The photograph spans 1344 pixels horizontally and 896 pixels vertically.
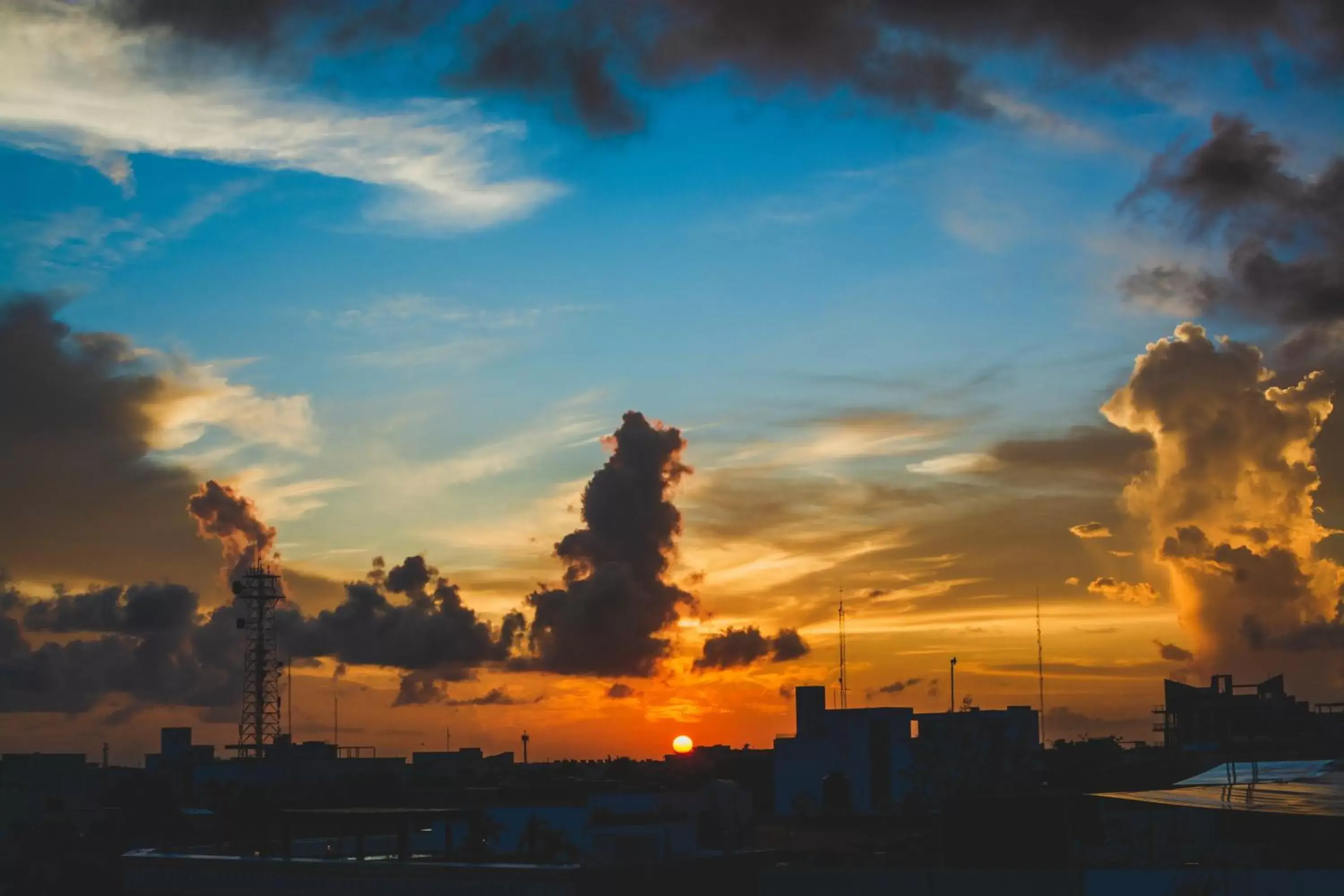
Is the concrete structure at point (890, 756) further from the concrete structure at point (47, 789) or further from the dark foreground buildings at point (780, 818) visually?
the concrete structure at point (47, 789)

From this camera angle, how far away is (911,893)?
175 ft

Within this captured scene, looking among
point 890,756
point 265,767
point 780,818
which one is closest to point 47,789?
point 265,767

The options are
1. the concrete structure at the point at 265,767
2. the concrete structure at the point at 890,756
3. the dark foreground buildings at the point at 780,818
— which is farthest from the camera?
the concrete structure at the point at 265,767

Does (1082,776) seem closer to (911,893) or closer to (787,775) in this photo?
(787,775)

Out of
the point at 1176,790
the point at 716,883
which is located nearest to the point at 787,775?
the point at 1176,790

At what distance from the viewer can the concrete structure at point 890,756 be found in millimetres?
→ 122625

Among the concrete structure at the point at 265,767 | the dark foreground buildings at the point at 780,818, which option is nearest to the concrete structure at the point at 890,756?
the dark foreground buildings at the point at 780,818

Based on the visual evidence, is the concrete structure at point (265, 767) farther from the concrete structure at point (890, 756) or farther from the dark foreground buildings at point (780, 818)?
the concrete structure at point (890, 756)

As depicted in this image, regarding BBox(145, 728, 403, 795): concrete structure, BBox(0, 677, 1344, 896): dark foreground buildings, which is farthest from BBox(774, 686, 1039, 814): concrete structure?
BBox(145, 728, 403, 795): concrete structure

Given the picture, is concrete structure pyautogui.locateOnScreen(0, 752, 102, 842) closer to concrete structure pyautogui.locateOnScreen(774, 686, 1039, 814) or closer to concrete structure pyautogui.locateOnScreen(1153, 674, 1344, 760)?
concrete structure pyautogui.locateOnScreen(774, 686, 1039, 814)

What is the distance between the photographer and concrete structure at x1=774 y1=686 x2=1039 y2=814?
402 feet

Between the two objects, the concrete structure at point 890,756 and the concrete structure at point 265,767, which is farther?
the concrete structure at point 265,767

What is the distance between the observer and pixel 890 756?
128 m

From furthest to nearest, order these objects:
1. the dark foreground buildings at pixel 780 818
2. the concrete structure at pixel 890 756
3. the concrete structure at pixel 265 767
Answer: the concrete structure at pixel 265 767
the concrete structure at pixel 890 756
the dark foreground buildings at pixel 780 818
